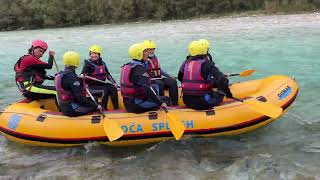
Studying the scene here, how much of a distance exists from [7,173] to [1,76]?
298 inches

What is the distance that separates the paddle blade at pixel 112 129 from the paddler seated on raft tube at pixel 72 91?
28 cm

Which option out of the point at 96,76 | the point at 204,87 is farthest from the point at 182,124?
the point at 96,76

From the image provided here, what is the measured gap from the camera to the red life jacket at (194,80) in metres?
5.24

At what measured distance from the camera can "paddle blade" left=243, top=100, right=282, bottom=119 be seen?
5.12 m

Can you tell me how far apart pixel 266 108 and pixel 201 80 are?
83 cm

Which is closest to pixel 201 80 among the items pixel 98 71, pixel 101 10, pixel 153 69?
pixel 153 69

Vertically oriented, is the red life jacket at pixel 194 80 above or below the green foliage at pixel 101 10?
above

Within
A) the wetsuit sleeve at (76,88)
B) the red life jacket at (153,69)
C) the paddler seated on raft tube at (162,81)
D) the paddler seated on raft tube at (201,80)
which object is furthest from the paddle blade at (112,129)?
the red life jacket at (153,69)

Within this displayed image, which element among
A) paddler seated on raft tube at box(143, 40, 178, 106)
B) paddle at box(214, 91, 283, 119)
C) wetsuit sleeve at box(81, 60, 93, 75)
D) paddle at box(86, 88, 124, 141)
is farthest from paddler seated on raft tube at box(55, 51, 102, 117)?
paddle at box(214, 91, 283, 119)

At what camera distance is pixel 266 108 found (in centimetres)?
520

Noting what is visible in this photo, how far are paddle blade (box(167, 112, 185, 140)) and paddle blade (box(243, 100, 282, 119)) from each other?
925 millimetres

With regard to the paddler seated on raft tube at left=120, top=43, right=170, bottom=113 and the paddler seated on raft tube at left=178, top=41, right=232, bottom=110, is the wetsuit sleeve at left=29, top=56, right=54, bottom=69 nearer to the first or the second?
the paddler seated on raft tube at left=120, top=43, right=170, bottom=113

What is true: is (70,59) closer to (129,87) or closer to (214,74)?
(129,87)

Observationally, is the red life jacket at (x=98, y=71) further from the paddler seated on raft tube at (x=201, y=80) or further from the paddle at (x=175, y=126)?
the paddle at (x=175, y=126)
